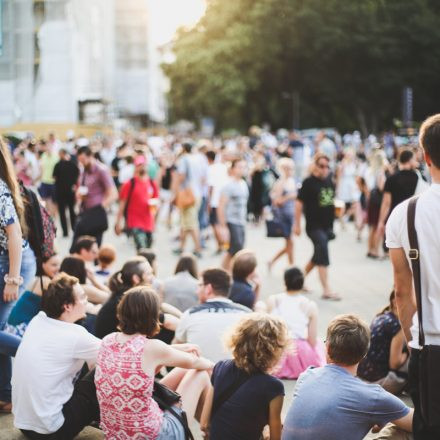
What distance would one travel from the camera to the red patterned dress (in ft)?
13.5

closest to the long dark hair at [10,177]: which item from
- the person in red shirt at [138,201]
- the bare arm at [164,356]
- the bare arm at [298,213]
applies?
the bare arm at [164,356]

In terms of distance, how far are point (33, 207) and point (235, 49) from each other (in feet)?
135

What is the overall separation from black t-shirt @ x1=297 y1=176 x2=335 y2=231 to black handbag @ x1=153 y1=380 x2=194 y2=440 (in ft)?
16.7

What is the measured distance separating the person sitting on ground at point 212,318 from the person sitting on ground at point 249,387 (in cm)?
103

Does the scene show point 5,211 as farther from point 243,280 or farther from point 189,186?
point 189,186

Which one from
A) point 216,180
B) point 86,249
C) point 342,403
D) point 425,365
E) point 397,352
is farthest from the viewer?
point 216,180

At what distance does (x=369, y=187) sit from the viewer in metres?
13.7

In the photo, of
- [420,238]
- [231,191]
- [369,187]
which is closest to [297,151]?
[369,187]

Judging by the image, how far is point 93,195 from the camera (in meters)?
10.0

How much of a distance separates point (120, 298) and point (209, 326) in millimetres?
737

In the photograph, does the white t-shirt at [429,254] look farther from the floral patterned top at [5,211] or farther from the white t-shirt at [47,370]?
the floral patterned top at [5,211]

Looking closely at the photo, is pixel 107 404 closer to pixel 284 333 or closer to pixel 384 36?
pixel 284 333

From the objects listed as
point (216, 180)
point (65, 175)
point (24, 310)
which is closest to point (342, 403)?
point (24, 310)

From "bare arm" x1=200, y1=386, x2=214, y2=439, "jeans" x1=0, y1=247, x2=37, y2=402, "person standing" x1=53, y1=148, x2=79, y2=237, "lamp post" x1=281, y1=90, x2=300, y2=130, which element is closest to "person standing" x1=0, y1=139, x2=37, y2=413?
"jeans" x1=0, y1=247, x2=37, y2=402
